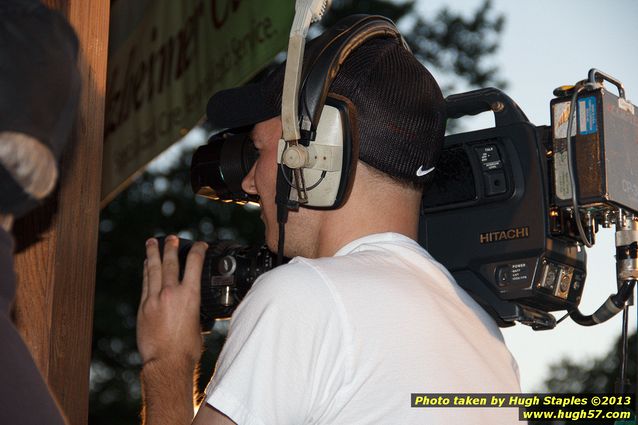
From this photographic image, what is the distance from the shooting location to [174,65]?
411 centimetres

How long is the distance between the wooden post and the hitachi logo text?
2.66 feet

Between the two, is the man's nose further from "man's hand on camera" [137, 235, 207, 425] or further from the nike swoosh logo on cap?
the nike swoosh logo on cap

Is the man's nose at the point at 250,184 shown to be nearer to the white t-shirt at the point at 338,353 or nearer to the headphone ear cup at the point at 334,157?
the headphone ear cup at the point at 334,157

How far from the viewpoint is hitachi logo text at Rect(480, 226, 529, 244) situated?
203 centimetres

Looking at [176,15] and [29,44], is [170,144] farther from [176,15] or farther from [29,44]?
[29,44]

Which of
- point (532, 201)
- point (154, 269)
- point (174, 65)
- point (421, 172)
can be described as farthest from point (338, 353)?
point (174, 65)

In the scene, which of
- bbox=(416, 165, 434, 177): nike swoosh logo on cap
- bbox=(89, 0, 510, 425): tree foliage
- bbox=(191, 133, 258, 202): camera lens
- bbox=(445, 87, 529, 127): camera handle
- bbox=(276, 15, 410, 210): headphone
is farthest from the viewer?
bbox=(89, 0, 510, 425): tree foliage

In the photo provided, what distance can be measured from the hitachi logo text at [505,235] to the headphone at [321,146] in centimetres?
35

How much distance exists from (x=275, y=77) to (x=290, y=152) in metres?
0.23

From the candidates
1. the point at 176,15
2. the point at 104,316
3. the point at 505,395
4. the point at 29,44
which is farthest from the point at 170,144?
the point at 104,316

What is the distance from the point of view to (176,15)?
425 cm

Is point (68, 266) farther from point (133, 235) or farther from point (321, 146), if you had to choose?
point (133, 235)

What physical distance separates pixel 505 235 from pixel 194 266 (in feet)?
2.24

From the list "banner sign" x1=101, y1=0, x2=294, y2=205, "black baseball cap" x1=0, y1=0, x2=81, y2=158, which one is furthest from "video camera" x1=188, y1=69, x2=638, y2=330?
"banner sign" x1=101, y1=0, x2=294, y2=205
